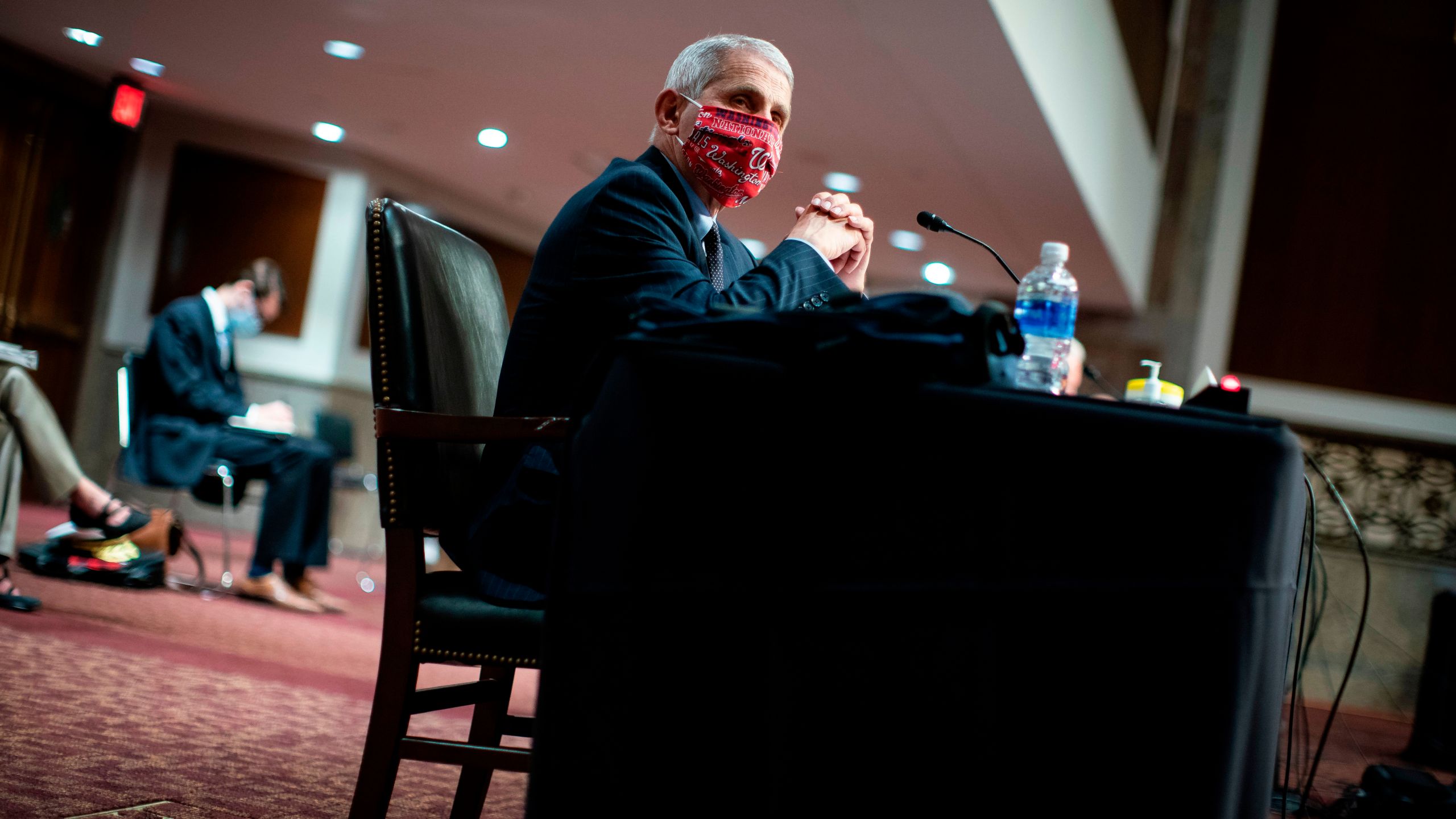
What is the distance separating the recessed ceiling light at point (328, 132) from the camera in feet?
23.7

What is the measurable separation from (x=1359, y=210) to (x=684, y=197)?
8.31 meters

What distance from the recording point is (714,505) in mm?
943

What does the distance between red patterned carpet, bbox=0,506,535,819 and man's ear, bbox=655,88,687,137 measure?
1128 mm

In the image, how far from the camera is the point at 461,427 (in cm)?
133

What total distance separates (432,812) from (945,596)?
48.6 inches

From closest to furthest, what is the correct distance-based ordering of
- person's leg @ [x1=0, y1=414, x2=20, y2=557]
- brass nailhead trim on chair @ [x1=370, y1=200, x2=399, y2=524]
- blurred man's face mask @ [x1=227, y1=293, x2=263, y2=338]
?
1. brass nailhead trim on chair @ [x1=370, y1=200, x2=399, y2=524]
2. person's leg @ [x1=0, y1=414, x2=20, y2=557]
3. blurred man's face mask @ [x1=227, y1=293, x2=263, y2=338]

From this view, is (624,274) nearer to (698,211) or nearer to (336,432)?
(698,211)

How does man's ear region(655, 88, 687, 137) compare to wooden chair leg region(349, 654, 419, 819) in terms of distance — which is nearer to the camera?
wooden chair leg region(349, 654, 419, 819)

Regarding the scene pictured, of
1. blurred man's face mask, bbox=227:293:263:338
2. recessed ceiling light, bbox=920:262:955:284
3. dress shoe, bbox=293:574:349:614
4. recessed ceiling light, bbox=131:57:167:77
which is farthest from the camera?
recessed ceiling light, bbox=131:57:167:77

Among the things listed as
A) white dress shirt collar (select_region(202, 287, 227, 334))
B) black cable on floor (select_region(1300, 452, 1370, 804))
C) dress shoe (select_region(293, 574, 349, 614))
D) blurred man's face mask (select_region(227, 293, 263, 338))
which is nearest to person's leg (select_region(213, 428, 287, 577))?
dress shoe (select_region(293, 574, 349, 614))

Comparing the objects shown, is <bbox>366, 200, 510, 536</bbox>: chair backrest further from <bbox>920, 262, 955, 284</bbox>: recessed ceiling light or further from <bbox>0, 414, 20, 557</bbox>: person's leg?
<bbox>0, 414, 20, 557</bbox>: person's leg

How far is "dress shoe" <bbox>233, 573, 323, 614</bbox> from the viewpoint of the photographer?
4.61 meters

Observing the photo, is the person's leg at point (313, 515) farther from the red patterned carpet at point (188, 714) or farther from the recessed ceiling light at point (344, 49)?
the recessed ceiling light at point (344, 49)

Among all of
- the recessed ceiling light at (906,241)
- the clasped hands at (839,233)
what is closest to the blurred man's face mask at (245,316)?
the clasped hands at (839,233)
